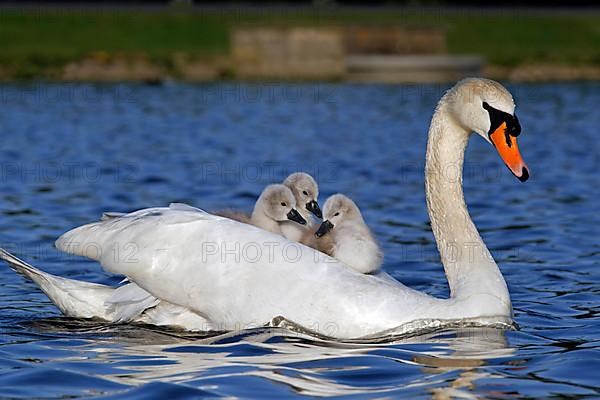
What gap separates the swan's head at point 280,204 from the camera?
7.29 m

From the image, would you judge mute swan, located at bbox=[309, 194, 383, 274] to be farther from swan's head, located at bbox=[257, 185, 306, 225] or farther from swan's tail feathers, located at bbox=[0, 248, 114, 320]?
swan's tail feathers, located at bbox=[0, 248, 114, 320]

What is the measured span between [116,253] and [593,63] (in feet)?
99.8

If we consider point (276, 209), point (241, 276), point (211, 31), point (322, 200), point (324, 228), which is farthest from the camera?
point (211, 31)

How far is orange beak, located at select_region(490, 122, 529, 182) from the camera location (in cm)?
628

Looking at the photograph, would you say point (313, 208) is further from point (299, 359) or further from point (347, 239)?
point (299, 359)

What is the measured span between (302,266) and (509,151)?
1.23 metres

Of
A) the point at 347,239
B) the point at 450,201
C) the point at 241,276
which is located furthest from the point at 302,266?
the point at 450,201

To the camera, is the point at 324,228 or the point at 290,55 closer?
the point at 324,228

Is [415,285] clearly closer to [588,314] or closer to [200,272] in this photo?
[588,314]

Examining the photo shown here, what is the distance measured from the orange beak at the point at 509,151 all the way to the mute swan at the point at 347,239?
89 centimetres

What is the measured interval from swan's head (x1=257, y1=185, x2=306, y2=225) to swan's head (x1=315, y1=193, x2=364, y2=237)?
9.7 inches

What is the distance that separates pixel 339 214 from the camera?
23.3 ft

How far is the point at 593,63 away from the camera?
35.1m

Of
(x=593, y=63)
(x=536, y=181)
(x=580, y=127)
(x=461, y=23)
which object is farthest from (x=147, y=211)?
(x=461, y=23)
